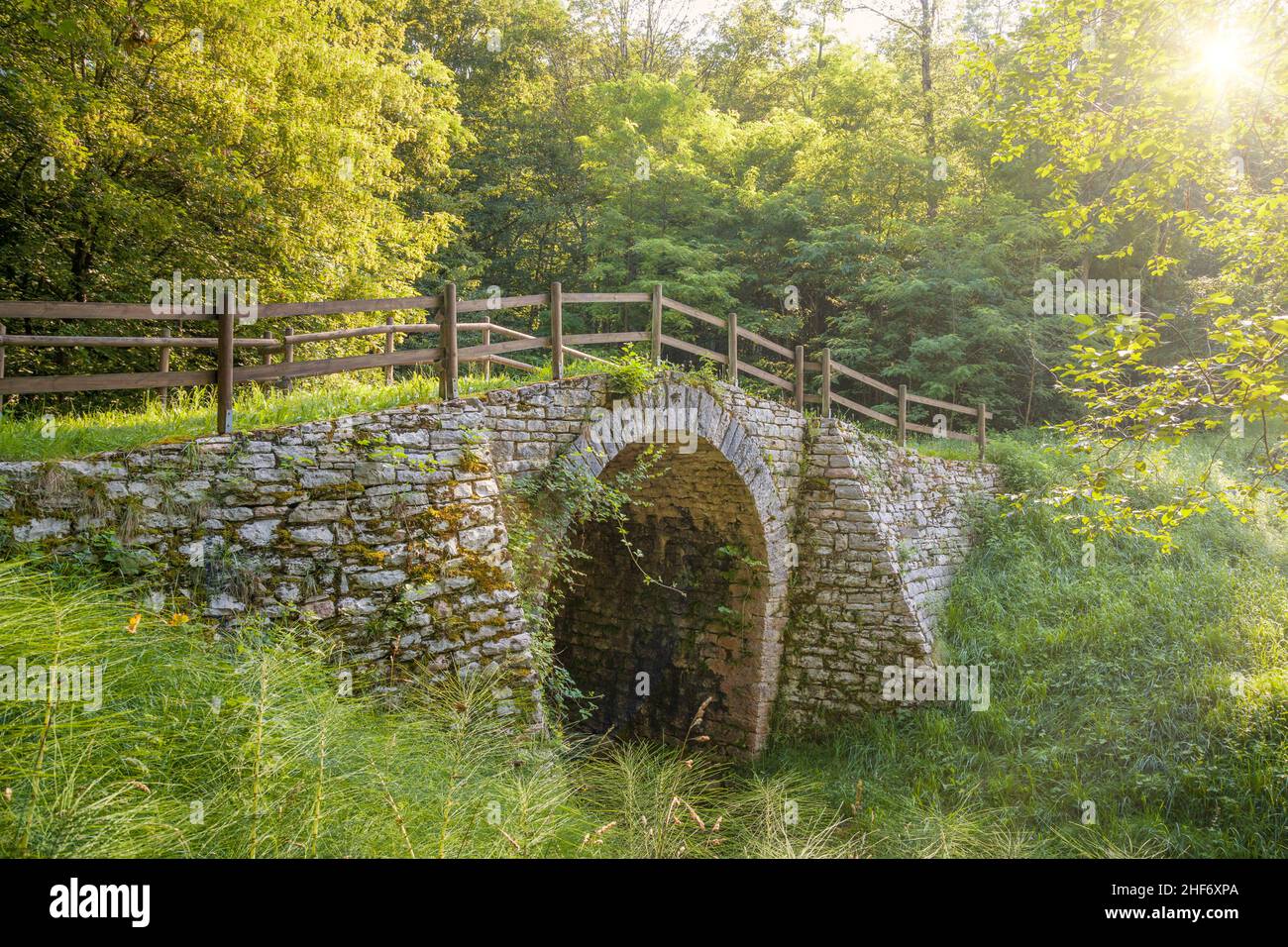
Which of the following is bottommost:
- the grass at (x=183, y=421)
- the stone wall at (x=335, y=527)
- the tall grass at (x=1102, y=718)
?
the tall grass at (x=1102, y=718)

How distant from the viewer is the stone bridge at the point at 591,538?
185 inches

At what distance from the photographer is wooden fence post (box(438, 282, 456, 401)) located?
6.50 m

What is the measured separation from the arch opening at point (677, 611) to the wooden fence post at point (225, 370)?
482 cm

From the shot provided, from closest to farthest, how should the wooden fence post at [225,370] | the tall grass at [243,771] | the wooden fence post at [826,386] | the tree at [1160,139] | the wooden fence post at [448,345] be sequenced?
the tall grass at [243,771] < the wooden fence post at [225,370] < the tree at [1160,139] < the wooden fence post at [448,345] < the wooden fence post at [826,386]

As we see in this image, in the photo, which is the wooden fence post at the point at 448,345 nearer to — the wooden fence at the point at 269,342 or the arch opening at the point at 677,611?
the wooden fence at the point at 269,342

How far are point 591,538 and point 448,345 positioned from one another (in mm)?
4520

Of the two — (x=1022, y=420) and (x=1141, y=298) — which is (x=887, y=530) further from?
(x=1141, y=298)

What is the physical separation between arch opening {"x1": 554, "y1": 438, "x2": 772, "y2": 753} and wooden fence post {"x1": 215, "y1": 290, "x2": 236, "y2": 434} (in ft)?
15.8

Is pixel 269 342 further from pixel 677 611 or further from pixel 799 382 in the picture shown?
pixel 799 382

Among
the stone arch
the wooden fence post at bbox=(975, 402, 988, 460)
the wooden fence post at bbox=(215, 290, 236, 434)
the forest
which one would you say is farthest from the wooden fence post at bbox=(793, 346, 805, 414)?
the wooden fence post at bbox=(215, 290, 236, 434)

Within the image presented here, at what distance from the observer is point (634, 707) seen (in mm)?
10758

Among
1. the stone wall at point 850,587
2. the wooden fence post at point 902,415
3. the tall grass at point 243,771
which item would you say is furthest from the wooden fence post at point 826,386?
the tall grass at point 243,771
